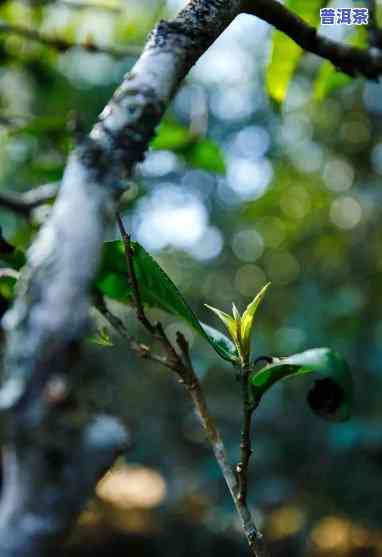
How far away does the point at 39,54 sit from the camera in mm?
1469

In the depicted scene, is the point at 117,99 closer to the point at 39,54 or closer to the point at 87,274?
the point at 87,274

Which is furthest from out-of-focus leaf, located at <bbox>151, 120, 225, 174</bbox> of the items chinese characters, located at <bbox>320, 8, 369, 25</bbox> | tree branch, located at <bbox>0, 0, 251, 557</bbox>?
tree branch, located at <bbox>0, 0, 251, 557</bbox>

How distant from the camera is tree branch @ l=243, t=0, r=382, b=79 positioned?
0.42m

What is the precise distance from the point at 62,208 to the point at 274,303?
4.03 m

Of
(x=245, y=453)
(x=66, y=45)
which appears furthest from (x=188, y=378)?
(x=66, y=45)

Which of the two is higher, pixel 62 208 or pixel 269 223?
pixel 62 208

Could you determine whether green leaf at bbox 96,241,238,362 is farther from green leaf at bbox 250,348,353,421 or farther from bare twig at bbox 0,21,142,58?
bare twig at bbox 0,21,142,58

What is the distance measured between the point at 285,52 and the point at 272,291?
3756 millimetres

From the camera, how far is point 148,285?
45 centimetres

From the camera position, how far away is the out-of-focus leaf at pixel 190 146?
0.90 metres

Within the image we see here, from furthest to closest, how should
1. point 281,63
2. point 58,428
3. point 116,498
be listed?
point 116,498 → point 281,63 → point 58,428

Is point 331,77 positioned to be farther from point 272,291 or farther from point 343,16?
point 272,291

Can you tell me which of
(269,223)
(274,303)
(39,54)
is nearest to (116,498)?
(274,303)

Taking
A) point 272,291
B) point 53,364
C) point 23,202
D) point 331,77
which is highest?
point 331,77
